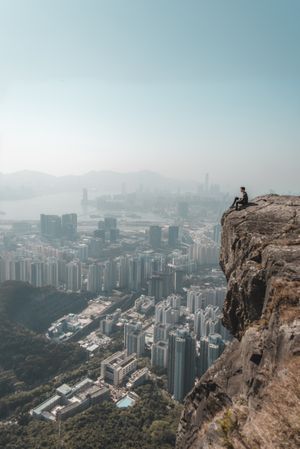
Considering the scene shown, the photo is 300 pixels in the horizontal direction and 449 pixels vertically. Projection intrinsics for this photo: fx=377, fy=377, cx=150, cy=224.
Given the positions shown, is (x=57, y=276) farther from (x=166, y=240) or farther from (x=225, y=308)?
(x=225, y=308)

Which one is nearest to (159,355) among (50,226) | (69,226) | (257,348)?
(257,348)

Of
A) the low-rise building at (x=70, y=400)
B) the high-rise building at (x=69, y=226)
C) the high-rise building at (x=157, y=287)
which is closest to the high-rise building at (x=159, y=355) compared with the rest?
the low-rise building at (x=70, y=400)

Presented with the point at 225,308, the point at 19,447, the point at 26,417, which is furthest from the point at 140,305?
the point at 225,308

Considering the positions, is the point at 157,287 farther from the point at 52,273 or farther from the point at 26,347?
the point at 26,347

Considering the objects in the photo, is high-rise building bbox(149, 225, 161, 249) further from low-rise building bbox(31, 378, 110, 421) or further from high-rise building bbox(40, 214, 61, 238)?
low-rise building bbox(31, 378, 110, 421)

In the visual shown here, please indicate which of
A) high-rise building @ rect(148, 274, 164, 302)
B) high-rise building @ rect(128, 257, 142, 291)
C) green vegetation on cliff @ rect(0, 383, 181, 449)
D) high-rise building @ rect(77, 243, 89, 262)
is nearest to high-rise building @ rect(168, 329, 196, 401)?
green vegetation on cliff @ rect(0, 383, 181, 449)

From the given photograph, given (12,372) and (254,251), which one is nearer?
(254,251)
